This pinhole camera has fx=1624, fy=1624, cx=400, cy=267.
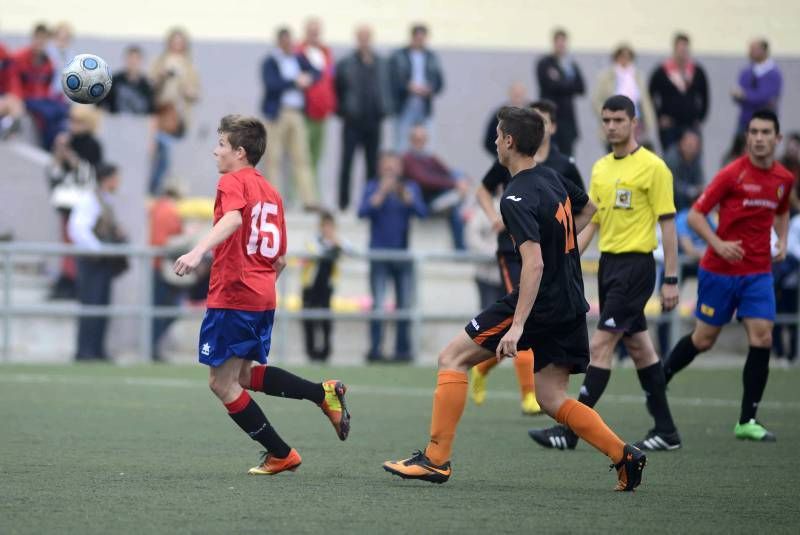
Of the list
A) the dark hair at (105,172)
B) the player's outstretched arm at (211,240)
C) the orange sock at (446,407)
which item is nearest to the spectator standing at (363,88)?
the dark hair at (105,172)

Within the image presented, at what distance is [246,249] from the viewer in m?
7.96

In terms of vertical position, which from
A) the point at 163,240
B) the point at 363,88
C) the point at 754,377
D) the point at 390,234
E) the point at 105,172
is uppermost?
the point at 363,88

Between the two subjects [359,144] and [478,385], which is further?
[359,144]

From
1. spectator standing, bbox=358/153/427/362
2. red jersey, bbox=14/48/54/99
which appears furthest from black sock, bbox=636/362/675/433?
red jersey, bbox=14/48/54/99

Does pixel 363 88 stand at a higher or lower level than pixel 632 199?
higher

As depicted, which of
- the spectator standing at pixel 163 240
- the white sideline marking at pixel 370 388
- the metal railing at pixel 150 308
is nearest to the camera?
the white sideline marking at pixel 370 388

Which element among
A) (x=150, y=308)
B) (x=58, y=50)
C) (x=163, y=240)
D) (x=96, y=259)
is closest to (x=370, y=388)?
(x=150, y=308)

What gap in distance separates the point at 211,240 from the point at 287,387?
3.96 ft

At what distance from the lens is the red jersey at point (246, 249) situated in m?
7.91

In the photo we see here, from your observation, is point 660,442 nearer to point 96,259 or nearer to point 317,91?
point 96,259

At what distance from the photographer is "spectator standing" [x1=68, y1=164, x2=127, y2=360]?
17344mm

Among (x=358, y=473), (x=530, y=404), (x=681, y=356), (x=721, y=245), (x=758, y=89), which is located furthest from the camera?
(x=758, y=89)

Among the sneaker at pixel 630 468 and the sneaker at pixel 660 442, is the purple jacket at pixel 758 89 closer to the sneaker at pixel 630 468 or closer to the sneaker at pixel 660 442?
the sneaker at pixel 660 442

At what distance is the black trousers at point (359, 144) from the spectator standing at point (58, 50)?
11.5 feet
